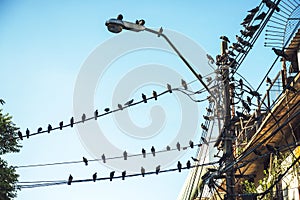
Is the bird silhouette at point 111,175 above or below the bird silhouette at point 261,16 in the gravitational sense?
below

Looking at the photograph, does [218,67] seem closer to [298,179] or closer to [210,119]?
[210,119]

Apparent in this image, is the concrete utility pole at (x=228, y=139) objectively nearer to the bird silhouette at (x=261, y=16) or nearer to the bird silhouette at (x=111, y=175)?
the bird silhouette at (x=261, y=16)

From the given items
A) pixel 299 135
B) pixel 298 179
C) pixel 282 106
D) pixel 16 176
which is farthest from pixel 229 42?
pixel 16 176

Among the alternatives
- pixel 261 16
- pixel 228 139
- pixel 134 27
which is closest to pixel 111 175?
pixel 228 139

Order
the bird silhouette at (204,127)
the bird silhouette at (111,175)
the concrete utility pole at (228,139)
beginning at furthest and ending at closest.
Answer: the bird silhouette at (204,127) < the bird silhouette at (111,175) < the concrete utility pole at (228,139)

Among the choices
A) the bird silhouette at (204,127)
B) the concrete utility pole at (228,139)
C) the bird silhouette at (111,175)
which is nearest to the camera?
the concrete utility pole at (228,139)

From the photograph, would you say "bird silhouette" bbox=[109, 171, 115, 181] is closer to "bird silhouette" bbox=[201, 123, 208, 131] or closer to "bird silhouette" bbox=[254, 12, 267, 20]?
"bird silhouette" bbox=[201, 123, 208, 131]

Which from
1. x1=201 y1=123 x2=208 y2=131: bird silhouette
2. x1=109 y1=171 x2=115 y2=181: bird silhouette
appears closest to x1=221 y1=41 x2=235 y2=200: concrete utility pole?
x1=201 y1=123 x2=208 y2=131: bird silhouette

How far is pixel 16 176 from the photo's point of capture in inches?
747

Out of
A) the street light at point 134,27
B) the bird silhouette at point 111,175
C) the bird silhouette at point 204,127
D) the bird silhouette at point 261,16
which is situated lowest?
the bird silhouette at point 111,175

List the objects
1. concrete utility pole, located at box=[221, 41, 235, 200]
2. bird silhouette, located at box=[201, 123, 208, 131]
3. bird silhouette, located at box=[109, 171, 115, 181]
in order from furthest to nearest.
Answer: bird silhouette, located at box=[201, 123, 208, 131], bird silhouette, located at box=[109, 171, 115, 181], concrete utility pole, located at box=[221, 41, 235, 200]

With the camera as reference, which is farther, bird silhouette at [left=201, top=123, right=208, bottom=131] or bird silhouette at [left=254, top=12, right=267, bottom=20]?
bird silhouette at [left=201, top=123, right=208, bottom=131]

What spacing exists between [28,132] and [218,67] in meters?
5.02

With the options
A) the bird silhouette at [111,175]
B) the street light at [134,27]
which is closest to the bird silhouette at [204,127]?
the street light at [134,27]
